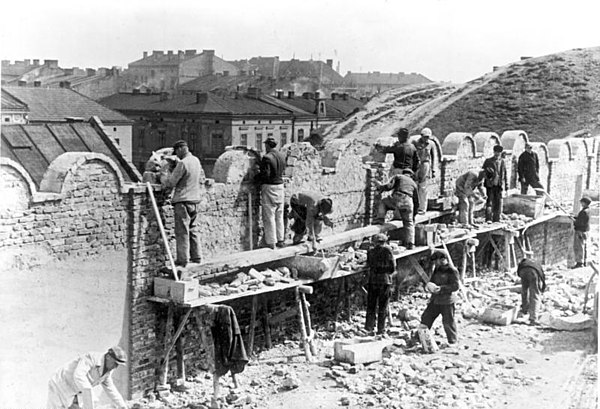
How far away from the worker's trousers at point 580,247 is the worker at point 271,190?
30.6 ft

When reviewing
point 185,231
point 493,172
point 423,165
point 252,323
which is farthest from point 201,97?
point 185,231

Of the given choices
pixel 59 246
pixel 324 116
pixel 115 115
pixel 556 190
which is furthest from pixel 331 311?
pixel 324 116

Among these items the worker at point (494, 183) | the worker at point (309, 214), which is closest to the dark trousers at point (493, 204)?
the worker at point (494, 183)

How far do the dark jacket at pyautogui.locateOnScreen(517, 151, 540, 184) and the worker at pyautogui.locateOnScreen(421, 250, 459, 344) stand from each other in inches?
301

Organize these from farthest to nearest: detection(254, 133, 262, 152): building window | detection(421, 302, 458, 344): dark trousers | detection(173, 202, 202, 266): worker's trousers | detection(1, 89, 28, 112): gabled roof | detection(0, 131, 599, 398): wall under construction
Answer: detection(254, 133, 262, 152): building window → detection(1, 89, 28, 112): gabled roof → detection(421, 302, 458, 344): dark trousers → detection(173, 202, 202, 266): worker's trousers → detection(0, 131, 599, 398): wall under construction

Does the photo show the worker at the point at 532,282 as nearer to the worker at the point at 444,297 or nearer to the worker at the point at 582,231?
the worker at the point at 444,297

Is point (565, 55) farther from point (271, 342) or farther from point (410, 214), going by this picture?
point (271, 342)

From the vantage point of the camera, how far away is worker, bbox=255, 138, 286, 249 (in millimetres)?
13172

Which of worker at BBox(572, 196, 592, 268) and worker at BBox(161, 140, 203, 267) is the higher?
worker at BBox(161, 140, 203, 267)

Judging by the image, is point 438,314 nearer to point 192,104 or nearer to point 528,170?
point 528,170

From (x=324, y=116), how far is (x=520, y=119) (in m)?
18.2

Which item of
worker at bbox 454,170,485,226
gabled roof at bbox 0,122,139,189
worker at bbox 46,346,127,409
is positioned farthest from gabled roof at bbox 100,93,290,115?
worker at bbox 46,346,127,409

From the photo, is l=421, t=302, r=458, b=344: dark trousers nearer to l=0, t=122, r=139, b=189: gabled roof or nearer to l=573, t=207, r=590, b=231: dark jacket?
l=573, t=207, r=590, b=231: dark jacket

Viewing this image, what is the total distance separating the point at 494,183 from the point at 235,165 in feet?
24.1
